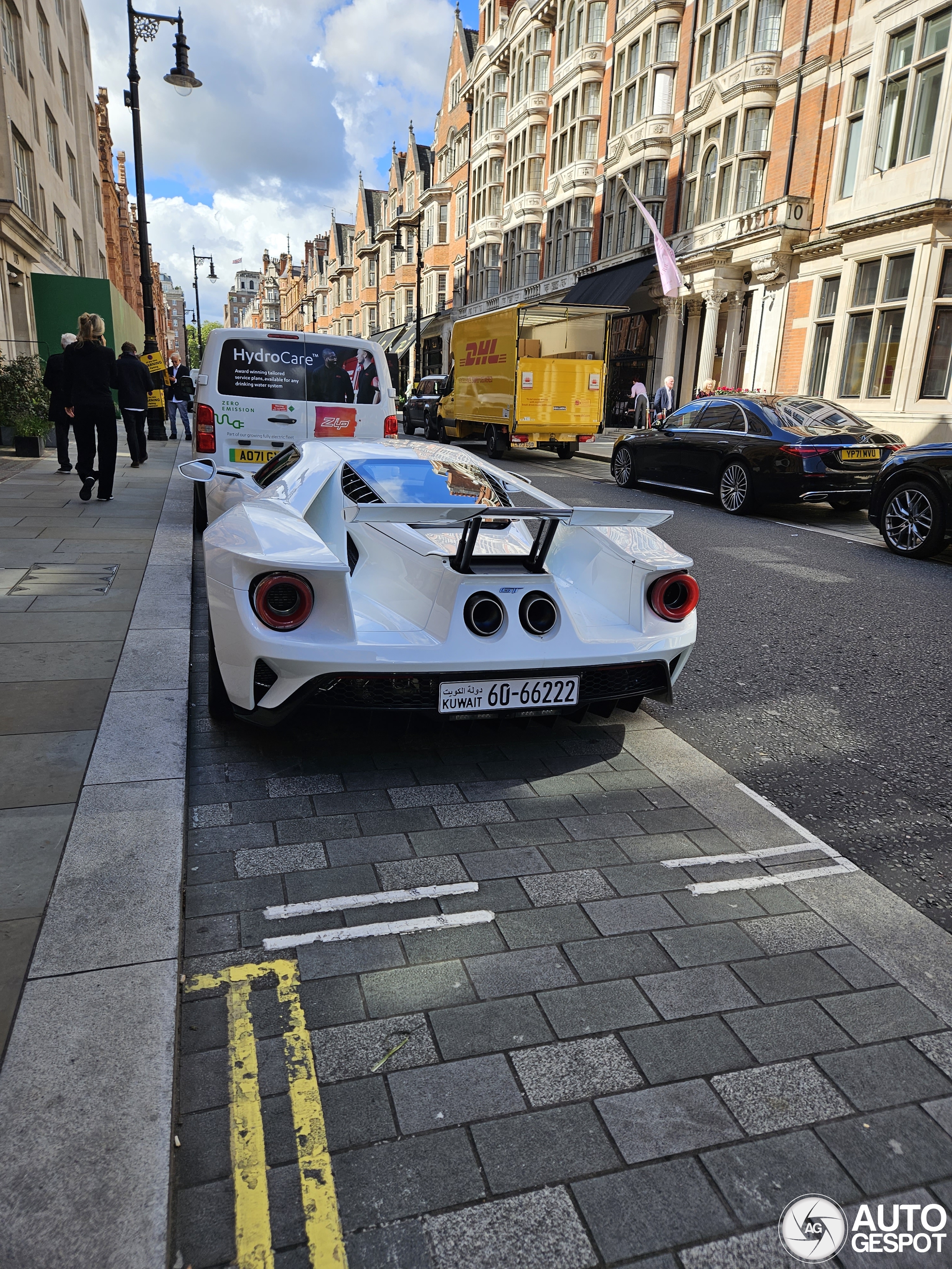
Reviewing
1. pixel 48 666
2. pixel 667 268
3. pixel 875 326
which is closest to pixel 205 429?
pixel 48 666

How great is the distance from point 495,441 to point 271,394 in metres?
13.0

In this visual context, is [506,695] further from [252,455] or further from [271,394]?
[271,394]

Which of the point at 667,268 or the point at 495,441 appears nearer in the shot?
the point at 495,441

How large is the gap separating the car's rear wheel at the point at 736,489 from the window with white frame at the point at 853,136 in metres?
11.5

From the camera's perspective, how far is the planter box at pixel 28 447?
14.3 metres

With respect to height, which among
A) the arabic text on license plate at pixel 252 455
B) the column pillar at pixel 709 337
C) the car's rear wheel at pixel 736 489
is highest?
the column pillar at pixel 709 337

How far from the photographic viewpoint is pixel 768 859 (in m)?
3.12

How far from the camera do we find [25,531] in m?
8.08

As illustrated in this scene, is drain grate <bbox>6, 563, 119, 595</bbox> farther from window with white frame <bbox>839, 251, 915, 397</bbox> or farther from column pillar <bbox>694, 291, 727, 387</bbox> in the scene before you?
column pillar <bbox>694, 291, 727, 387</bbox>

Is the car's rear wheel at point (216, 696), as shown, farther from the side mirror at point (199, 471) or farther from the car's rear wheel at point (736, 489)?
the car's rear wheel at point (736, 489)

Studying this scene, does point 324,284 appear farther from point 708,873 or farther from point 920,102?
point 708,873

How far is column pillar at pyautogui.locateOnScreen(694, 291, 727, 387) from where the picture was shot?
2403cm

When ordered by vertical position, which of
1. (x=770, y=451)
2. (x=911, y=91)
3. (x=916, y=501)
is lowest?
(x=916, y=501)

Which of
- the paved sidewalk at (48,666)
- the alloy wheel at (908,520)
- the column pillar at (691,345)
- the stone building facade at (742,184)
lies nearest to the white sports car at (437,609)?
the paved sidewalk at (48,666)
